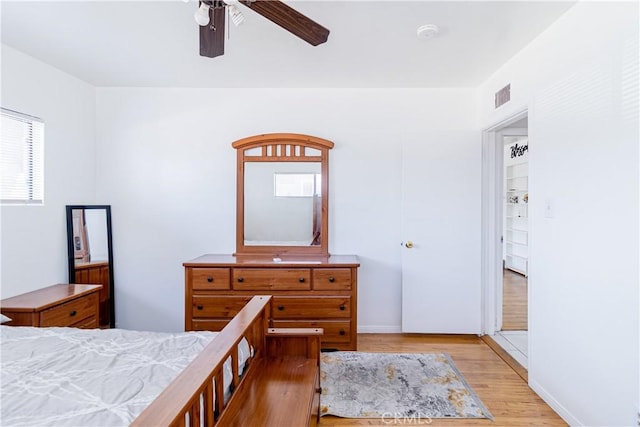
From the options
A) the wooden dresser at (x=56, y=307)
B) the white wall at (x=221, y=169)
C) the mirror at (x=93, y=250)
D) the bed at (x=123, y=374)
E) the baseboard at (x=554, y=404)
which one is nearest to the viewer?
the bed at (x=123, y=374)

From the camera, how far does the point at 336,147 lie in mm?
3225

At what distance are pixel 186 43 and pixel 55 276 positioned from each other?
2305 millimetres

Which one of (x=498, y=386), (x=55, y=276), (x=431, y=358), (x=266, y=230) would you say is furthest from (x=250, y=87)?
(x=498, y=386)

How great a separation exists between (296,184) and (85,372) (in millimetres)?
2252

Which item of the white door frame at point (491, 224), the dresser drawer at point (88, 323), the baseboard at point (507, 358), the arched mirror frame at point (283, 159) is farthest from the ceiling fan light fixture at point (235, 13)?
the baseboard at point (507, 358)

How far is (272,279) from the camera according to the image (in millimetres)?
2766

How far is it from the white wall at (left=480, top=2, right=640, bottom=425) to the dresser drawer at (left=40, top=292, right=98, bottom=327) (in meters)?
3.38

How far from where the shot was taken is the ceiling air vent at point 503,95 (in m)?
2.59

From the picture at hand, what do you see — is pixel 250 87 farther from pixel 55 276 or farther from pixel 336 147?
pixel 55 276

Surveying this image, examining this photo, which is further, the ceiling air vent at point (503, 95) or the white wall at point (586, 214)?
the ceiling air vent at point (503, 95)

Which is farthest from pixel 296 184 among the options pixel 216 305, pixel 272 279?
pixel 216 305

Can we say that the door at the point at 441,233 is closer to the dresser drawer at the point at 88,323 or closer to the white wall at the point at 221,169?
the white wall at the point at 221,169

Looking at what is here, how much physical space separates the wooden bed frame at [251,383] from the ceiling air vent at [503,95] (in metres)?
2.42

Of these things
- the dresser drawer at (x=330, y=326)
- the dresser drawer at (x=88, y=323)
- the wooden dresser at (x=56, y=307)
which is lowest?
the dresser drawer at (x=330, y=326)
